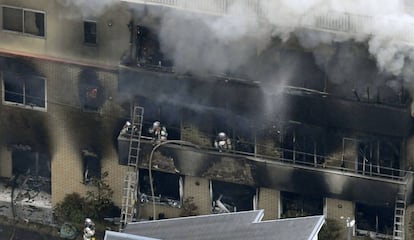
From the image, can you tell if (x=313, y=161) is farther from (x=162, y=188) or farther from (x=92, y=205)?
(x=92, y=205)

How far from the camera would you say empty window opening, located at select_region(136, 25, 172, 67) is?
31969mm

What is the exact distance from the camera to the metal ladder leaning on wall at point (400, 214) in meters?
31.0

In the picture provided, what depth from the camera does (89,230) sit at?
31734 mm

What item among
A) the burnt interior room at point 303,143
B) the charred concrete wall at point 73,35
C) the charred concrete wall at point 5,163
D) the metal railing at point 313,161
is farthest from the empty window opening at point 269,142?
the charred concrete wall at point 5,163

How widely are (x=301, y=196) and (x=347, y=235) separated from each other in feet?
4.17

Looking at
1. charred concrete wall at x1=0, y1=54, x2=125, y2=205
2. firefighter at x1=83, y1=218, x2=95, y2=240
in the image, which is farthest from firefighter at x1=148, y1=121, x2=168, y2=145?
firefighter at x1=83, y1=218, x2=95, y2=240

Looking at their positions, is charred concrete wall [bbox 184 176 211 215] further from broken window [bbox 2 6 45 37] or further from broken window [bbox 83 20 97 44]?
broken window [bbox 2 6 45 37]

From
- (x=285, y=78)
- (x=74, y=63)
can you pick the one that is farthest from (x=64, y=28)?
(x=285, y=78)

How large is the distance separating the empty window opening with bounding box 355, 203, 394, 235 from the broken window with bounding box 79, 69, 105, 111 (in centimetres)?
607

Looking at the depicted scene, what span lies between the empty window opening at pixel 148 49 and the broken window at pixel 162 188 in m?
2.48

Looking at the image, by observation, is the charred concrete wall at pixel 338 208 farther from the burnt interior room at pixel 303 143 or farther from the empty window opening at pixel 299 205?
the burnt interior room at pixel 303 143

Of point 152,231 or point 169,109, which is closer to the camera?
point 152,231

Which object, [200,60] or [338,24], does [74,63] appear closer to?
[200,60]

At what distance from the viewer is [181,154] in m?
32.3
